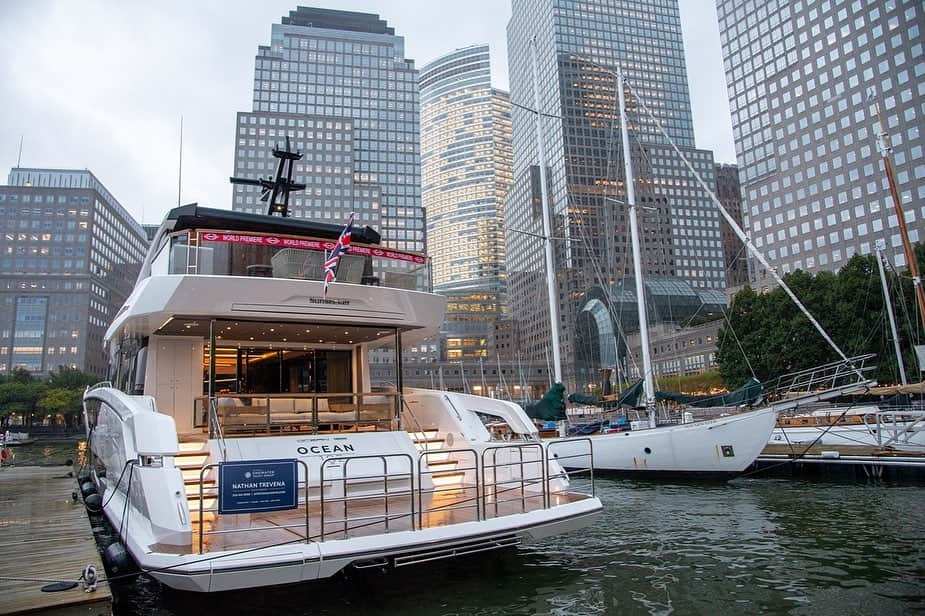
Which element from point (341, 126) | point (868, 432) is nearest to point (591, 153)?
point (341, 126)

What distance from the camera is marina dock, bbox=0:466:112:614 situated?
5.46m

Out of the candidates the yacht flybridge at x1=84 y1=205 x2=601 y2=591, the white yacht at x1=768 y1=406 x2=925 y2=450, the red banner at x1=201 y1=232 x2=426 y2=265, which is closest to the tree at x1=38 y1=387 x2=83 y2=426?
the yacht flybridge at x1=84 y1=205 x2=601 y2=591

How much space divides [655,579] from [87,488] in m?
13.0

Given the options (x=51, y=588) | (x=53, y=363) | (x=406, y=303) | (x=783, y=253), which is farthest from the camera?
(x=53, y=363)

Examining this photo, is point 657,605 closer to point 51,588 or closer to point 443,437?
point 443,437

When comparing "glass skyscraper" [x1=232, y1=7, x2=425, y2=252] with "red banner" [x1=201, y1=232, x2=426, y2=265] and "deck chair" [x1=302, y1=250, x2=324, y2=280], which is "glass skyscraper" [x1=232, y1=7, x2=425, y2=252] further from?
"deck chair" [x1=302, y1=250, x2=324, y2=280]

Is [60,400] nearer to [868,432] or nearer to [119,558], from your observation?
[119,558]

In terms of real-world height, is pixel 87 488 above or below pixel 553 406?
below

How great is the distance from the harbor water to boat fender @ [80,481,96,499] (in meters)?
6.29

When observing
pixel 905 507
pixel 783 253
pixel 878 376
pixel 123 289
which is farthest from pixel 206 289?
pixel 123 289

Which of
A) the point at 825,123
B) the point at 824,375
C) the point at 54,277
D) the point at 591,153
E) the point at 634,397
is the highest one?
the point at 591,153

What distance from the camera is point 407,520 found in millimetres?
7262

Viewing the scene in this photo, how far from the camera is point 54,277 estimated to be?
368ft

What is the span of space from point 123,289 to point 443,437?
142 metres
